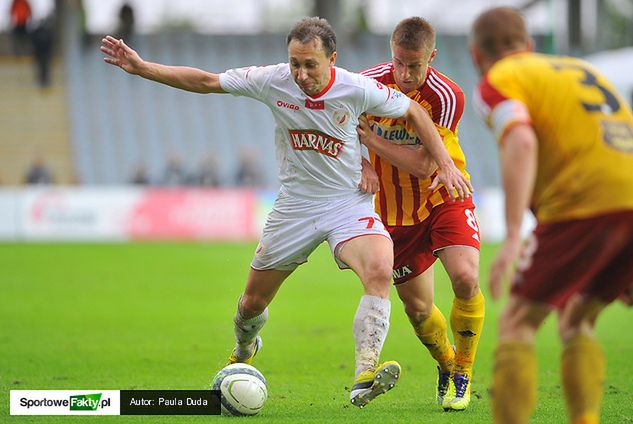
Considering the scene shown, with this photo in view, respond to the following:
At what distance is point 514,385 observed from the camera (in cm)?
493

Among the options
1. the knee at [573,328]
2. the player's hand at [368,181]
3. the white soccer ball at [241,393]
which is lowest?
the white soccer ball at [241,393]

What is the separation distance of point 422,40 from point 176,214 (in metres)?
20.2

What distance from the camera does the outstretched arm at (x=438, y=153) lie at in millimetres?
7289

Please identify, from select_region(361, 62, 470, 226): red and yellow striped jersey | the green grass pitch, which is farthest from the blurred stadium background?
select_region(361, 62, 470, 226): red and yellow striped jersey

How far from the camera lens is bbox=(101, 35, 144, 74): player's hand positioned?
7264mm

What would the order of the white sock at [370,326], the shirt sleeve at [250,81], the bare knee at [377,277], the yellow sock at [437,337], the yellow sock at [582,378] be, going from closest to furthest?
the yellow sock at [582,378], the white sock at [370,326], the bare knee at [377,277], the shirt sleeve at [250,81], the yellow sock at [437,337]

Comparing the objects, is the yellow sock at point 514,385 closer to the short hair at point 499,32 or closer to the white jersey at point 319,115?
the short hair at point 499,32

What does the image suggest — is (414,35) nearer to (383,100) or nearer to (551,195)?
(383,100)

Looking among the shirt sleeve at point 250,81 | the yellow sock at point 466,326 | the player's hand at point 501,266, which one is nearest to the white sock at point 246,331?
the yellow sock at point 466,326

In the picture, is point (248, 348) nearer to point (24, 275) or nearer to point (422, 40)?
point (422, 40)

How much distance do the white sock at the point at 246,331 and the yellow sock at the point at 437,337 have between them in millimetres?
1154

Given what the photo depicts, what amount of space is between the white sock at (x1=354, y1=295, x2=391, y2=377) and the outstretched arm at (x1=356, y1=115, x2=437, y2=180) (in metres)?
1.17

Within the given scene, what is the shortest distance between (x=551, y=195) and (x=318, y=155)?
2589 mm

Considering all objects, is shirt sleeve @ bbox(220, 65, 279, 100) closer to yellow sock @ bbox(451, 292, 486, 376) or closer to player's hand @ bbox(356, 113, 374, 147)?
player's hand @ bbox(356, 113, 374, 147)
